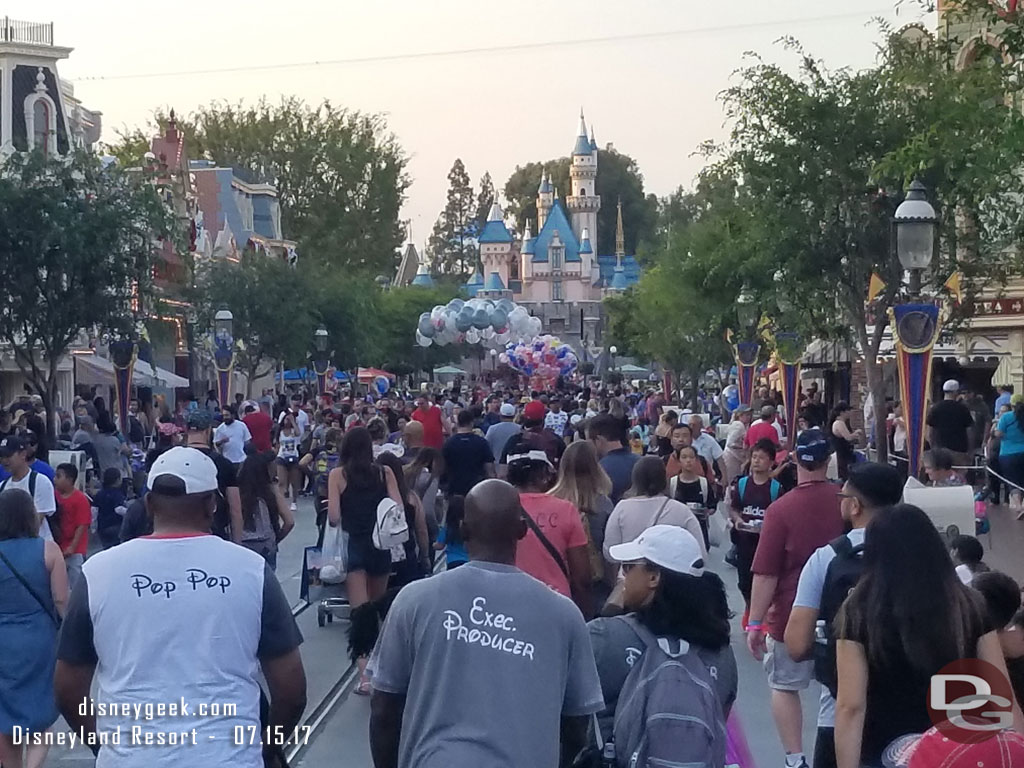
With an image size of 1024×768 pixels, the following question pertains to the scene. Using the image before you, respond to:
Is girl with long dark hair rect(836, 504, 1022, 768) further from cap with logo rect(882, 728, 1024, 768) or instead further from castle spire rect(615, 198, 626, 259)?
castle spire rect(615, 198, 626, 259)

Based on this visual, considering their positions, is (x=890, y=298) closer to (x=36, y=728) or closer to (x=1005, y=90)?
(x=1005, y=90)

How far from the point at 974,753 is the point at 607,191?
450ft

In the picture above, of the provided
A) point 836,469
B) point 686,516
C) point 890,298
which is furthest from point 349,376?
point 686,516

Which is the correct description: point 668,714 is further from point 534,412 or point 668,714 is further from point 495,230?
point 495,230

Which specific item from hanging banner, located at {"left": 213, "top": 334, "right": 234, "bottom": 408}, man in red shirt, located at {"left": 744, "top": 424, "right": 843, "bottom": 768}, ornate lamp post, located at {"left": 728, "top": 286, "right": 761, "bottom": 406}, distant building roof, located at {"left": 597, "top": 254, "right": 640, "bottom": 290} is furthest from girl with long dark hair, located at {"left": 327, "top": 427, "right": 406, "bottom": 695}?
distant building roof, located at {"left": 597, "top": 254, "right": 640, "bottom": 290}

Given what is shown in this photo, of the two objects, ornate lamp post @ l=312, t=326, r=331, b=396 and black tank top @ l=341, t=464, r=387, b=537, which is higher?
black tank top @ l=341, t=464, r=387, b=537

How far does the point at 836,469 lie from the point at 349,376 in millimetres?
47837

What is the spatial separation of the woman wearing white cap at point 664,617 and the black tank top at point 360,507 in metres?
5.74

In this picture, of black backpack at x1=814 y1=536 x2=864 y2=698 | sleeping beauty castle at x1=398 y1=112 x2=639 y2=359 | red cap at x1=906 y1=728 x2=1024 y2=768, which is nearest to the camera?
red cap at x1=906 y1=728 x2=1024 y2=768

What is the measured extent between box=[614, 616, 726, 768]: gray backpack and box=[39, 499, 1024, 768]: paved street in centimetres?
432

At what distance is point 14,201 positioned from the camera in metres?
25.2

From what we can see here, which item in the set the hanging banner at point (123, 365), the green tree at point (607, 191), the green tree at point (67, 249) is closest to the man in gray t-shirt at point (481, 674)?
the green tree at point (67, 249)

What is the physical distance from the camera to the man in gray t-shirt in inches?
170

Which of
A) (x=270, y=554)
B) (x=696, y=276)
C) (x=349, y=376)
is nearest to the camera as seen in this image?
(x=270, y=554)
